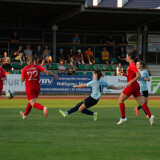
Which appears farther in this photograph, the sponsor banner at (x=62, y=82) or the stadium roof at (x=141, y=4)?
the stadium roof at (x=141, y=4)

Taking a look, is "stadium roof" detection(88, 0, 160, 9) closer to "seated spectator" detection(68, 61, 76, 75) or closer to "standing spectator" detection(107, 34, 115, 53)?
"standing spectator" detection(107, 34, 115, 53)

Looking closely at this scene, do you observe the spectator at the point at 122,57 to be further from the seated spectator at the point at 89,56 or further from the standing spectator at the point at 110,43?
the seated spectator at the point at 89,56

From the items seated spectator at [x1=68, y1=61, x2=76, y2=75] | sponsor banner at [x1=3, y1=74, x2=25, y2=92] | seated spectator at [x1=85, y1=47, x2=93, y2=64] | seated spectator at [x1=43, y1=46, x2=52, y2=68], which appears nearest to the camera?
sponsor banner at [x1=3, y1=74, x2=25, y2=92]

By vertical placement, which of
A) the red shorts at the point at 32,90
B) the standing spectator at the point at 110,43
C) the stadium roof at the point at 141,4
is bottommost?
the red shorts at the point at 32,90

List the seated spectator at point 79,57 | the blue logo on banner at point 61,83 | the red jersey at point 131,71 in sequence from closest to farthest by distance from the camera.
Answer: the red jersey at point 131,71 < the blue logo on banner at point 61,83 < the seated spectator at point 79,57

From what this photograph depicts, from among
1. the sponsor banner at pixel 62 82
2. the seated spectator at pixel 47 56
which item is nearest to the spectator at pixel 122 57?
the sponsor banner at pixel 62 82

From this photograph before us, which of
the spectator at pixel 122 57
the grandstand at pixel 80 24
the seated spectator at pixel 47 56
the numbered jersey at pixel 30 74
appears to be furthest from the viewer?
the spectator at pixel 122 57

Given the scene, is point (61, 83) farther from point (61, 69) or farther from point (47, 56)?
point (47, 56)

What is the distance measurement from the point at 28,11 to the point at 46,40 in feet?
19.3

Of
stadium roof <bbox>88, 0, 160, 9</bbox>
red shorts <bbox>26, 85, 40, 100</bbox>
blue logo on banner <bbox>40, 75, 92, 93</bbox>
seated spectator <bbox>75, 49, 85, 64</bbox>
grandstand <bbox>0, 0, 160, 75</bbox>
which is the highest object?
stadium roof <bbox>88, 0, 160, 9</bbox>

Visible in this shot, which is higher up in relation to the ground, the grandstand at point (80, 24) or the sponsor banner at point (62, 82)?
the grandstand at point (80, 24)

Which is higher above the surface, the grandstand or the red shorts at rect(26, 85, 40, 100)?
the grandstand

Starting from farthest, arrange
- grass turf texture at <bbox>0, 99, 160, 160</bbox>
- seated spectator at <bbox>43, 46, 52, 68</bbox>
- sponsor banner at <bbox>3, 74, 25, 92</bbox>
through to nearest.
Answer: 1. seated spectator at <bbox>43, 46, 52, 68</bbox>
2. sponsor banner at <bbox>3, 74, 25, 92</bbox>
3. grass turf texture at <bbox>0, 99, 160, 160</bbox>

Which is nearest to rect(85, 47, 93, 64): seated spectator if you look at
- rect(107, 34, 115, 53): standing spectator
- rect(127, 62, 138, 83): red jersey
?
rect(107, 34, 115, 53): standing spectator
